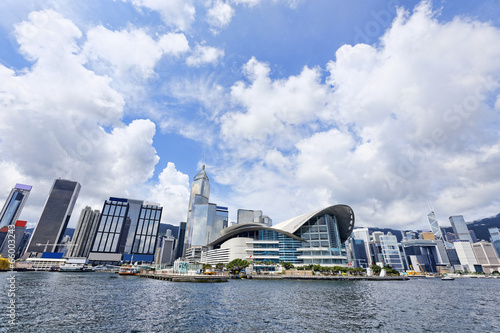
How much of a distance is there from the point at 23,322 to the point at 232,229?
141533 millimetres

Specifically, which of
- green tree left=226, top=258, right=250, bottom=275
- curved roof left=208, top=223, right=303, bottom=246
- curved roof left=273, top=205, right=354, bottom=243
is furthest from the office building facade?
green tree left=226, top=258, right=250, bottom=275

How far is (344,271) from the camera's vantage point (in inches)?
4309

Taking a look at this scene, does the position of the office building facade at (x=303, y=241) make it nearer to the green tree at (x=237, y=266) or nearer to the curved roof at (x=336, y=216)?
the curved roof at (x=336, y=216)

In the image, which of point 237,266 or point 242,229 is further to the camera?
point 242,229

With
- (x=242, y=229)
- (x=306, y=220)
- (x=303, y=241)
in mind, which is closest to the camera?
(x=306, y=220)

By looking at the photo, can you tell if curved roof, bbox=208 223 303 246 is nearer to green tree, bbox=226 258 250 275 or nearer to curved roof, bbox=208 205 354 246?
curved roof, bbox=208 205 354 246

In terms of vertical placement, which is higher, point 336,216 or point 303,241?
point 336,216

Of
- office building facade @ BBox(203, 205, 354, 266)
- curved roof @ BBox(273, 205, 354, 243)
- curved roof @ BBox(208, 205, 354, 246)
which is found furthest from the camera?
curved roof @ BBox(208, 205, 354, 246)

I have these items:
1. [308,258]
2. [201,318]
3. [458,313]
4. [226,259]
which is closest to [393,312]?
[458,313]

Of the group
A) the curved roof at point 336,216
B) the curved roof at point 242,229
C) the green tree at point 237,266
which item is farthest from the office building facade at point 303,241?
the green tree at point 237,266

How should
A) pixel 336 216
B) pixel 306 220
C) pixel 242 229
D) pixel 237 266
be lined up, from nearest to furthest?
pixel 237 266 → pixel 306 220 → pixel 336 216 → pixel 242 229

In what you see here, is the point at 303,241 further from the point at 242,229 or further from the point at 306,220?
the point at 242,229

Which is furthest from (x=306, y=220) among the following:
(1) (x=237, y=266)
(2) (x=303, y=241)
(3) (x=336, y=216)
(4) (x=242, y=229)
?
(1) (x=237, y=266)

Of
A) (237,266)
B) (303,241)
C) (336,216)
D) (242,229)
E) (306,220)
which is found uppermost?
(336,216)
